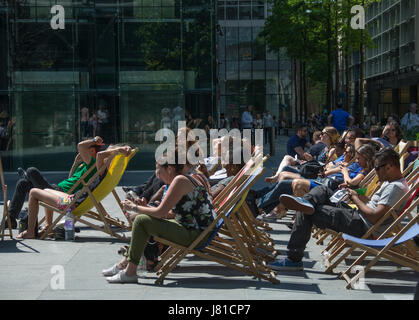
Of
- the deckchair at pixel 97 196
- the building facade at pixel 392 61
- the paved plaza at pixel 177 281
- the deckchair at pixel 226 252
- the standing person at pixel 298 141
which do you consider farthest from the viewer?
the building facade at pixel 392 61

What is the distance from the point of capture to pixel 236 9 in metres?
68.6

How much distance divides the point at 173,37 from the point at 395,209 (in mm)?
12009

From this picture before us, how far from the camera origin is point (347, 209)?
21.6 feet

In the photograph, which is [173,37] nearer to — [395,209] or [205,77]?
[205,77]

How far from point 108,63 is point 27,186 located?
9.13 m

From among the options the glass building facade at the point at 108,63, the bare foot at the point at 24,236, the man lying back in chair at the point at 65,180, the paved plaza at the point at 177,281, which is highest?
the glass building facade at the point at 108,63

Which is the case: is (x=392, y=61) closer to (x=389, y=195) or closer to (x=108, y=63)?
(x=108, y=63)

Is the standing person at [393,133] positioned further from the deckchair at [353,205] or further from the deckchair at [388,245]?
the deckchair at [388,245]

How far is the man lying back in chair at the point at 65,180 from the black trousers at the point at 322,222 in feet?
9.38

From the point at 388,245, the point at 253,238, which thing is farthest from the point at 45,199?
the point at 388,245

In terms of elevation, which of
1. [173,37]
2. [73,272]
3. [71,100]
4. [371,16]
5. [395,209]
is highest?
[371,16]

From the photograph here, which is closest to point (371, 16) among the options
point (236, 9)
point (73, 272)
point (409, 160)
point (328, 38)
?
point (236, 9)

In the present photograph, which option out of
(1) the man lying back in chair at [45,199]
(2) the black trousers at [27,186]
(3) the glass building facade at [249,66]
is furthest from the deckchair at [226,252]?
(3) the glass building facade at [249,66]

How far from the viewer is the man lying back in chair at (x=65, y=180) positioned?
8.46 m
